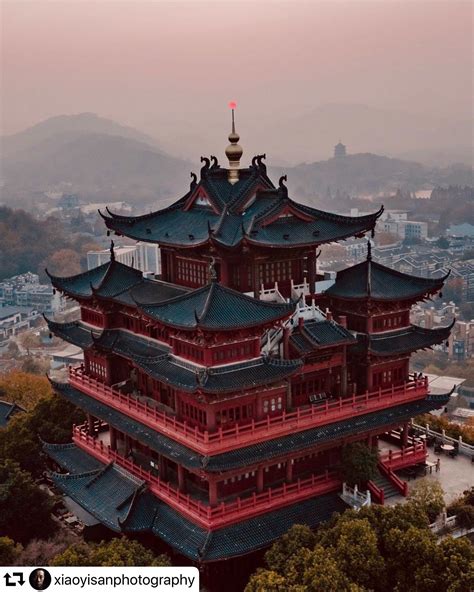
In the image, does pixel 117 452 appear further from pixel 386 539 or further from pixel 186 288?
pixel 386 539

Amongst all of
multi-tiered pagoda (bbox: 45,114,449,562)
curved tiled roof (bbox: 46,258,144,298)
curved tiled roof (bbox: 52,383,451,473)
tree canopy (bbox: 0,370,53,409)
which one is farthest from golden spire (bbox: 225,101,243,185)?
tree canopy (bbox: 0,370,53,409)

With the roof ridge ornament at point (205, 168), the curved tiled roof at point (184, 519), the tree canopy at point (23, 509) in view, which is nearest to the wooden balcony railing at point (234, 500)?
the curved tiled roof at point (184, 519)

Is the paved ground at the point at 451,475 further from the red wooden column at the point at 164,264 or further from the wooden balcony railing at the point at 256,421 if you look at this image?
the red wooden column at the point at 164,264

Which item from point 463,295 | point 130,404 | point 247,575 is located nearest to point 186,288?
point 130,404

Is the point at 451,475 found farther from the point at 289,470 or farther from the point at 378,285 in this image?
the point at 378,285

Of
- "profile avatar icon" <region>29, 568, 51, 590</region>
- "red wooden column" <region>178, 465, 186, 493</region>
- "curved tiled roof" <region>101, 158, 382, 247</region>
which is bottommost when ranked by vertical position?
"red wooden column" <region>178, 465, 186, 493</region>

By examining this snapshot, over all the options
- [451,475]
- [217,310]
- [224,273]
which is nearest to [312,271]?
[224,273]

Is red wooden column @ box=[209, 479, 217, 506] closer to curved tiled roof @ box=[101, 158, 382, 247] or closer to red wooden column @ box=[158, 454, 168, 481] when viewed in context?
red wooden column @ box=[158, 454, 168, 481]
